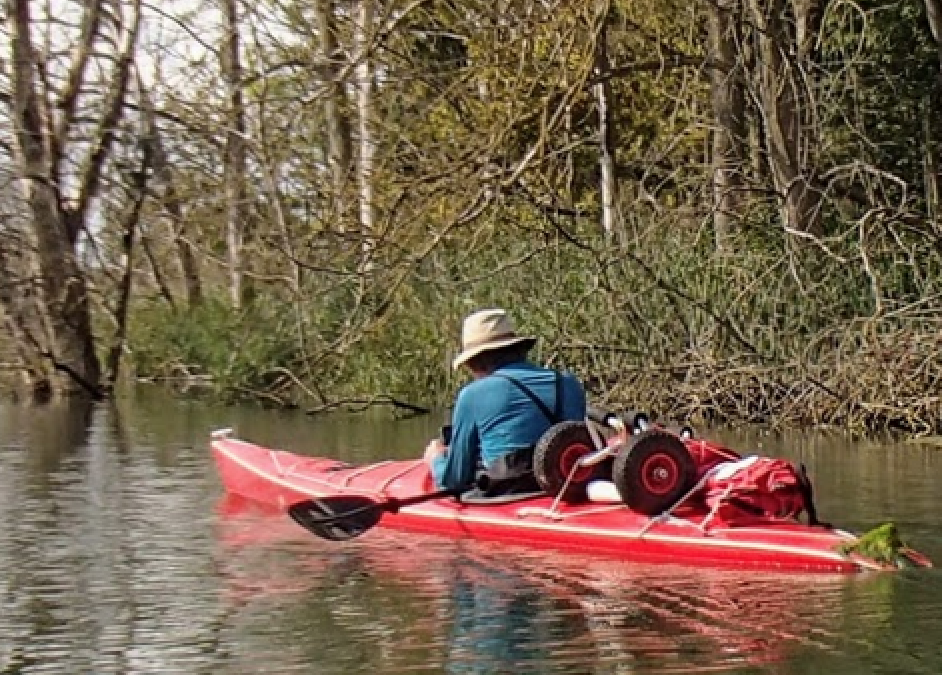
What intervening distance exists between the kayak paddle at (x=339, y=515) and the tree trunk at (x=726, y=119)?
8193mm

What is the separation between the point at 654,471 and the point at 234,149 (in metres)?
17.1

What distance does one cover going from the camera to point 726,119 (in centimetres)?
1936

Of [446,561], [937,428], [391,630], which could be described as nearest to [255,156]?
[937,428]

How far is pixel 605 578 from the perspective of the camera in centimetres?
905

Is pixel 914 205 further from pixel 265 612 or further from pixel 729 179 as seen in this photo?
pixel 265 612

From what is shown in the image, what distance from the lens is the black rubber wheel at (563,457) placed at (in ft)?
32.0

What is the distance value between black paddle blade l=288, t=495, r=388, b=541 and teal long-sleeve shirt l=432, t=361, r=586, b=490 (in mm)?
572

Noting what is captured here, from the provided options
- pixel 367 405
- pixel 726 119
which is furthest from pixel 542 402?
pixel 367 405

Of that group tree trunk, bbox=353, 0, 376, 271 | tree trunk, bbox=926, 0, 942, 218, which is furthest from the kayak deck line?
tree trunk, bbox=926, 0, 942, 218

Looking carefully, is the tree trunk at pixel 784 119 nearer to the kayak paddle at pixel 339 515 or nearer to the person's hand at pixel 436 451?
the person's hand at pixel 436 451

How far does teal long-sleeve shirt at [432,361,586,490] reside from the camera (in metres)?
10.1

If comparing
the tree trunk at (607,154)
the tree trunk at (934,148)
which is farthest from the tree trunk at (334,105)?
the tree trunk at (934,148)

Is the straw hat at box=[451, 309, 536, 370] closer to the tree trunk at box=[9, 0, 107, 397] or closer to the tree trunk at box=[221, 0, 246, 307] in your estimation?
the tree trunk at box=[221, 0, 246, 307]

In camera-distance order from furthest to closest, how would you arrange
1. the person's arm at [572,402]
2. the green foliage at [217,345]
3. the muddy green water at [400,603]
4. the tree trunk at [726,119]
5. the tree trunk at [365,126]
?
the green foliage at [217,345]
the tree trunk at [726,119]
the tree trunk at [365,126]
the person's arm at [572,402]
the muddy green water at [400,603]
